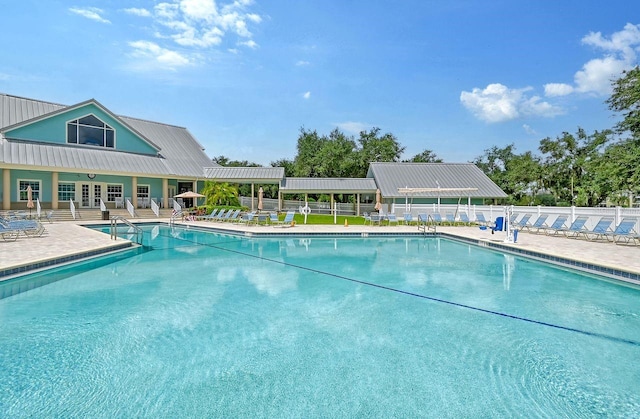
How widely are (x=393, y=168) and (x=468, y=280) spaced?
22.6 meters

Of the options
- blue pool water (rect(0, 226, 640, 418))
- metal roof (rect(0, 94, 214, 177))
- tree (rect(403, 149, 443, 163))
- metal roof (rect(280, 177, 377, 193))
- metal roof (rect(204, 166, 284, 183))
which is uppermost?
tree (rect(403, 149, 443, 163))

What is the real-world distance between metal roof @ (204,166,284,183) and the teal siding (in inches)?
203

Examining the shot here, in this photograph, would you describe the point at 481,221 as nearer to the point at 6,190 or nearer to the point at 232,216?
the point at 232,216

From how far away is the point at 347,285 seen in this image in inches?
316

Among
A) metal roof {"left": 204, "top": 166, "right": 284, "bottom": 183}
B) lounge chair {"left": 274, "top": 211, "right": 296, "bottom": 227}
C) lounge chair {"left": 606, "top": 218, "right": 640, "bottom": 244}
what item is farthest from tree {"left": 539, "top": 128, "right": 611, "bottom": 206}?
lounge chair {"left": 274, "top": 211, "right": 296, "bottom": 227}

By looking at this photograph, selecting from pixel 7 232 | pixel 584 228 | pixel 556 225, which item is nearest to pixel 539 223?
pixel 556 225

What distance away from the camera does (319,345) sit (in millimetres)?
4773

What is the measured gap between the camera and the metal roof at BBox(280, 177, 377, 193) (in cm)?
2684

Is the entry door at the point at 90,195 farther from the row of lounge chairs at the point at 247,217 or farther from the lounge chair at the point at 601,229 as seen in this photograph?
the lounge chair at the point at 601,229

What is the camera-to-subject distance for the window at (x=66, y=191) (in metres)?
21.9

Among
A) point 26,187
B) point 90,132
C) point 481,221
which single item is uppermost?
point 90,132

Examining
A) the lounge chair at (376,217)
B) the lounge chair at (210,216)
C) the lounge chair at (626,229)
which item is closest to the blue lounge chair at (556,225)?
the lounge chair at (626,229)

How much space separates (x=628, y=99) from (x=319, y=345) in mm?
27045

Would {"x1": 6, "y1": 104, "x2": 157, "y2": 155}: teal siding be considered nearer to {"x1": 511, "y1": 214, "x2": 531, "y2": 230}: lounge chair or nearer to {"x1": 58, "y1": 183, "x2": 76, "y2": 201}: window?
{"x1": 58, "y1": 183, "x2": 76, "y2": 201}: window
